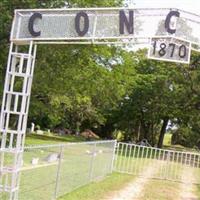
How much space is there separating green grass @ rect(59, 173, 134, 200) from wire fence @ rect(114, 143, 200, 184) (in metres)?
2.29

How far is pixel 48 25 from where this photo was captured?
9.77 meters

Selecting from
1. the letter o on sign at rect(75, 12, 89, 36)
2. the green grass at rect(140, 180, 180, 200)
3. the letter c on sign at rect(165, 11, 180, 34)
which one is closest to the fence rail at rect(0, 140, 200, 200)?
the green grass at rect(140, 180, 180, 200)

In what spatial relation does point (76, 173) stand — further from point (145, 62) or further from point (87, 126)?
point (87, 126)

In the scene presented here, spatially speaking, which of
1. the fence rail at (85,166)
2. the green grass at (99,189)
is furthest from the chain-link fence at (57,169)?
the green grass at (99,189)

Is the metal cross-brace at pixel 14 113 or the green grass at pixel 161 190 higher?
the metal cross-brace at pixel 14 113

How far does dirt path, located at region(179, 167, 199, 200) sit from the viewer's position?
15.8m

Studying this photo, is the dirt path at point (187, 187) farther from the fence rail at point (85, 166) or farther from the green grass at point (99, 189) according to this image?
the green grass at point (99, 189)

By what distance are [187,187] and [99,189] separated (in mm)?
4596

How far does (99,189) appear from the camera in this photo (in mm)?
15047

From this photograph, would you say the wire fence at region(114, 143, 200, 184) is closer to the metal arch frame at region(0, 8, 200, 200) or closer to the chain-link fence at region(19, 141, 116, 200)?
the chain-link fence at region(19, 141, 116, 200)

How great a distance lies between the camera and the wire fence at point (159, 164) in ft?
69.6

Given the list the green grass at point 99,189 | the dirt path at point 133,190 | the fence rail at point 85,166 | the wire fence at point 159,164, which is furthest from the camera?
the wire fence at point 159,164

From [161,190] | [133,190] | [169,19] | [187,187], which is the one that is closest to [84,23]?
[169,19]

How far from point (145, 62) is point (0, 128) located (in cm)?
3787
